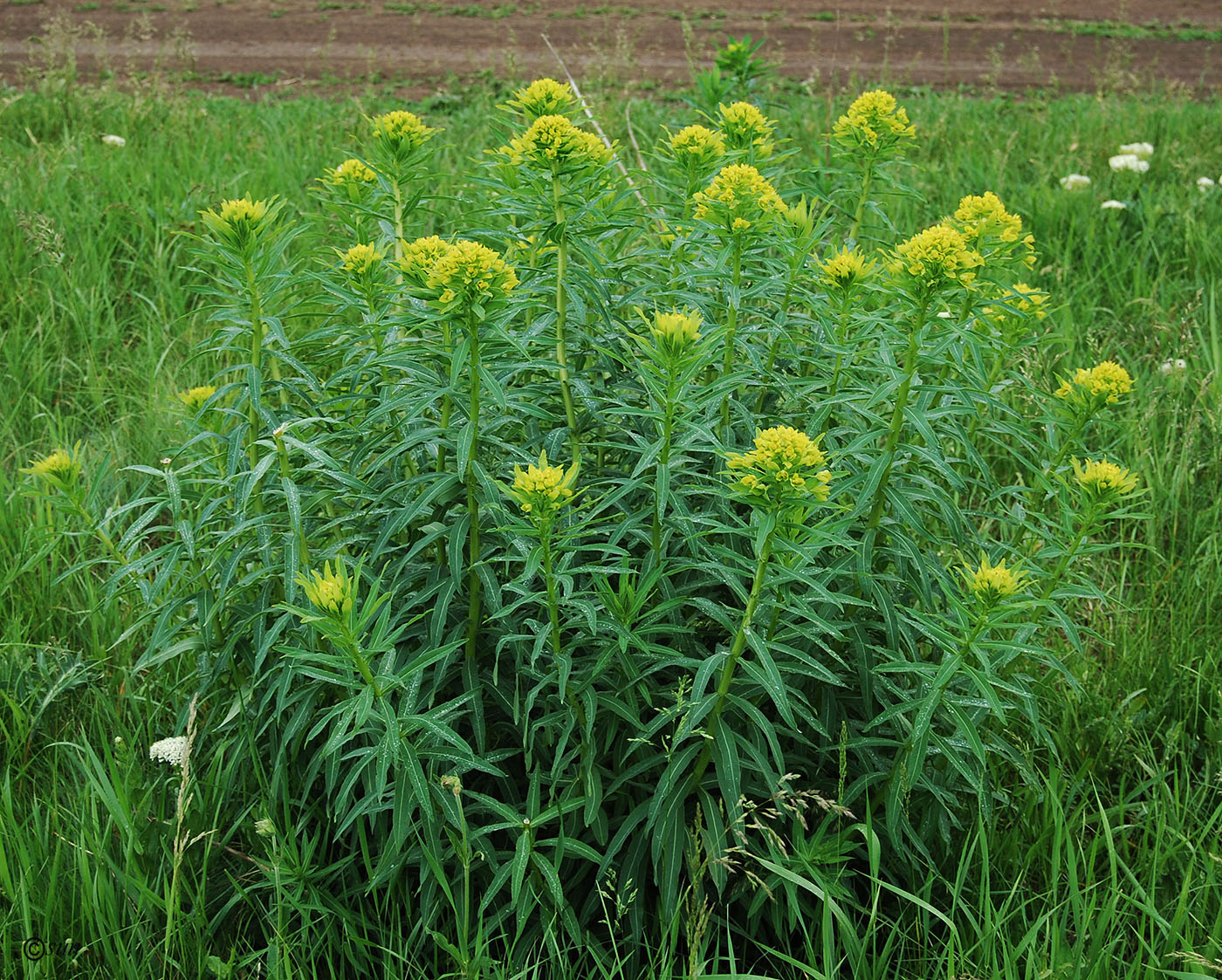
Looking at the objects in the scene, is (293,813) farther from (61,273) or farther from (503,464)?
(61,273)

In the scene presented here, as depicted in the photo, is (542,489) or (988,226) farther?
(988,226)

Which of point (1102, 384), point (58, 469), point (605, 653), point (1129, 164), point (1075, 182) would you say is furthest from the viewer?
point (1129, 164)

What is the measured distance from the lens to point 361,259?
7.29ft

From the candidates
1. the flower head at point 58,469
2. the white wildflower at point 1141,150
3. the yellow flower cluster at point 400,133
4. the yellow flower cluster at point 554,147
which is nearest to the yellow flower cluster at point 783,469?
the yellow flower cluster at point 554,147

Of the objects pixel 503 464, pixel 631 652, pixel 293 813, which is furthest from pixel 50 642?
pixel 631 652

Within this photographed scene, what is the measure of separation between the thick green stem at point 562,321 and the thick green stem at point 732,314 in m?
0.32

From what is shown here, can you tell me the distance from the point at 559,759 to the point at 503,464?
0.61 meters

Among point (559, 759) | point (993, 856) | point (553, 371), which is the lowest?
point (993, 856)

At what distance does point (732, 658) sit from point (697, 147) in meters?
1.16

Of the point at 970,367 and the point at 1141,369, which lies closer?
the point at 970,367

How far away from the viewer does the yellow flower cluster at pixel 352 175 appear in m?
2.41

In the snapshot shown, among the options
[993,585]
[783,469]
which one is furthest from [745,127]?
[993,585]

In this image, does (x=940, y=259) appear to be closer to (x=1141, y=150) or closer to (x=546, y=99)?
(x=546, y=99)

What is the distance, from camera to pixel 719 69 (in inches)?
142
